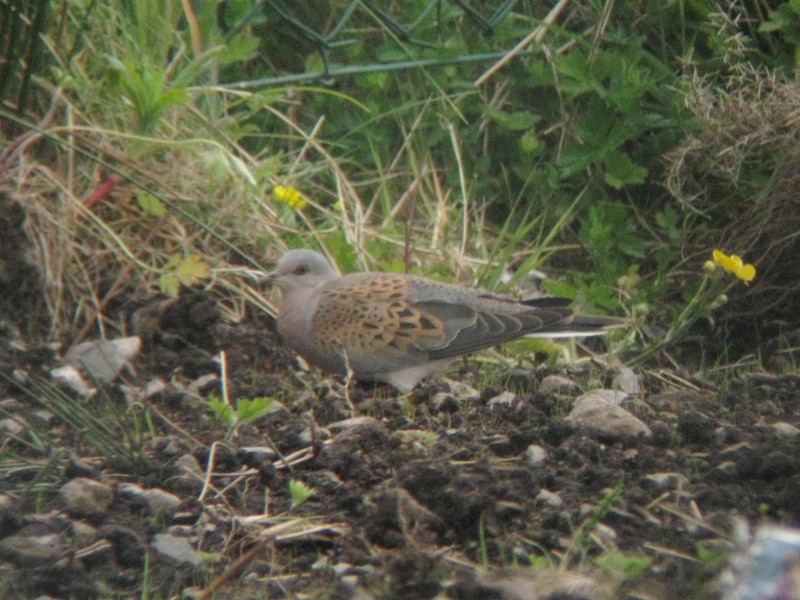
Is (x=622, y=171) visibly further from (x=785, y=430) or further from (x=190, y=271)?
(x=785, y=430)

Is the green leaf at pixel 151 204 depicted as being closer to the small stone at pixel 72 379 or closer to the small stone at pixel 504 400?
the small stone at pixel 72 379

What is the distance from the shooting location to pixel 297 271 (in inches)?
181

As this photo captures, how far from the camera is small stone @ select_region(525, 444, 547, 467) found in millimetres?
3251

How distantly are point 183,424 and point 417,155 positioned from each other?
2522 mm

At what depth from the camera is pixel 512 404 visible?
378cm

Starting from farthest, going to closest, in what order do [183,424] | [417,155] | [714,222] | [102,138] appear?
[417,155] < [714,222] < [102,138] < [183,424]

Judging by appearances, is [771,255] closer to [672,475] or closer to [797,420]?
[797,420]

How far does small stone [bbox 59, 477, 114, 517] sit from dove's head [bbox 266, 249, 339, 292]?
1563 mm

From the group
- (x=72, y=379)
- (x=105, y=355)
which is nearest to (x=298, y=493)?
(x=72, y=379)

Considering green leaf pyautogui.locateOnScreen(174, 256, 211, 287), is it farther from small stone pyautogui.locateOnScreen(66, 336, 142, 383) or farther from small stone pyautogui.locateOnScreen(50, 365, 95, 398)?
small stone pyautogui.locateOnScreen(50, 365, 95, 398)

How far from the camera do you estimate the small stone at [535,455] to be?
325 cm

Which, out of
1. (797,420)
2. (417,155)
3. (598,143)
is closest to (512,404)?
(797,420)

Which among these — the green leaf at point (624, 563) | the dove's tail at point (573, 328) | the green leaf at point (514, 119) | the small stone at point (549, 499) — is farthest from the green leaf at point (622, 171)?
the green leaf at point (624, 563)

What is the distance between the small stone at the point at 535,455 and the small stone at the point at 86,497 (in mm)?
1036
